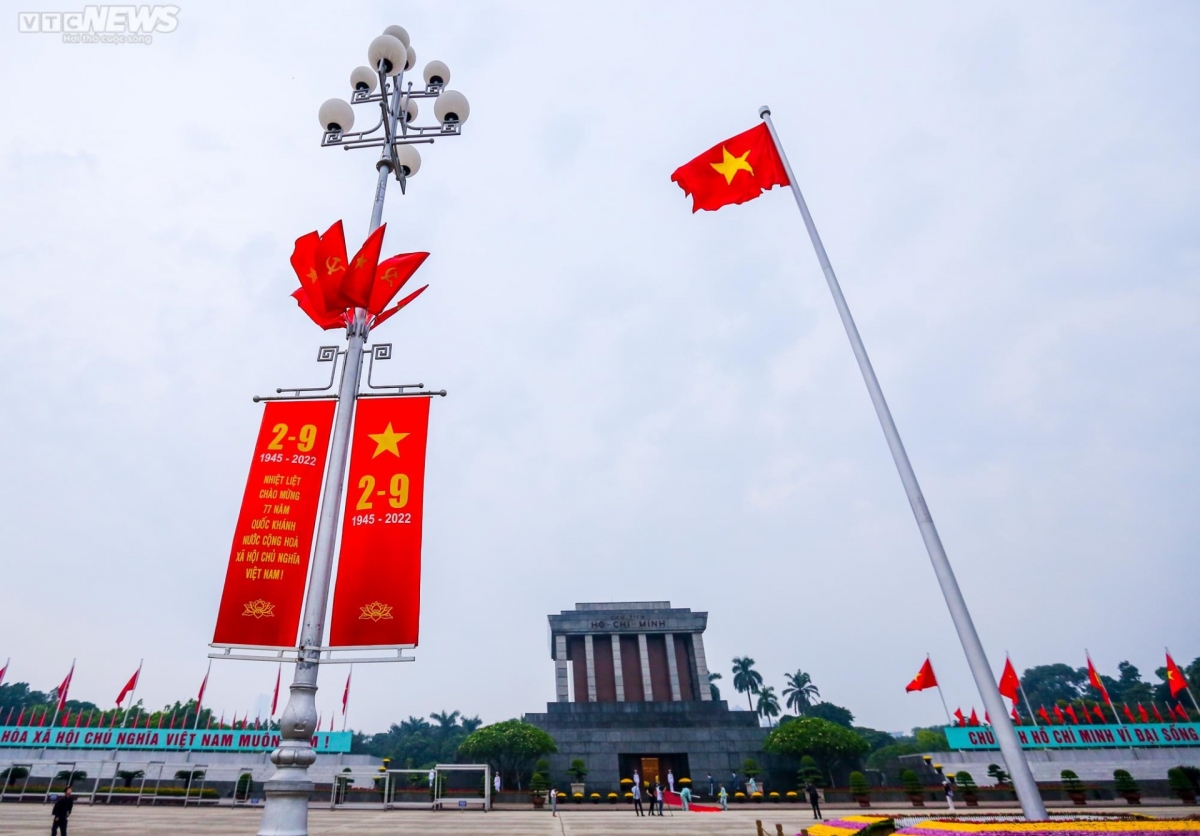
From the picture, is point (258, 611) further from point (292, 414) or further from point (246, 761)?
point (246, 761)

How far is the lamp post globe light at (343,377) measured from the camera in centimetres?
550

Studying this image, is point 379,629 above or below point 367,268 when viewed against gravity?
below

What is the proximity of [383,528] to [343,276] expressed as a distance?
324cm

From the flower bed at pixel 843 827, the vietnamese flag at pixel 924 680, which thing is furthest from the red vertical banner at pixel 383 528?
the vietnamese flag at pixel 924 680

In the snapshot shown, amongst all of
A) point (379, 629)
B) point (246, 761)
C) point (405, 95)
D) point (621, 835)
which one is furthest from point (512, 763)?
point (405, 95)

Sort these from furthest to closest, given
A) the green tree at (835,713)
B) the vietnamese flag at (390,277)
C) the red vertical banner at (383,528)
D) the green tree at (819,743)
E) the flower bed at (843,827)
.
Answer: the green tree at (835,713) < the green tree at (819,743) < the flower bed at (843,827) < the vietnamese flag at (390,277) < the red vertical banner at (383,528)

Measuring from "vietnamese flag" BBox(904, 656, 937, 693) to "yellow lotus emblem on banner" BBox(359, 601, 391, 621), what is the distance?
25912 millimetres

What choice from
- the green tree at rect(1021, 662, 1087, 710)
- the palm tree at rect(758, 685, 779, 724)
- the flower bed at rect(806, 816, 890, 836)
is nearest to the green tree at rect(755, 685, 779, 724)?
the palm tree at rect(758, 685, 779, 724)

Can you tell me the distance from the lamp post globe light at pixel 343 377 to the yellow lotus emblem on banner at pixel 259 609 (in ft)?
1.78

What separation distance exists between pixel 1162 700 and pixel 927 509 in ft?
294

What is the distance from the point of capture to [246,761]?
3656 centimetres

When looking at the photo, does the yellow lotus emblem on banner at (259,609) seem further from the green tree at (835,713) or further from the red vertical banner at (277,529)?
the green tree at (835,713)

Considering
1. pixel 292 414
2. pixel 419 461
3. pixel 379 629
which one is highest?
pixel 292 414

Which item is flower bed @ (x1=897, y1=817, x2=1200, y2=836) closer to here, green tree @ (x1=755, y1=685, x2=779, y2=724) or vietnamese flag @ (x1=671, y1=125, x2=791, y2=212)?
vietnamese flag @ (x1=671, y1=125, x2=791, y2=212)
